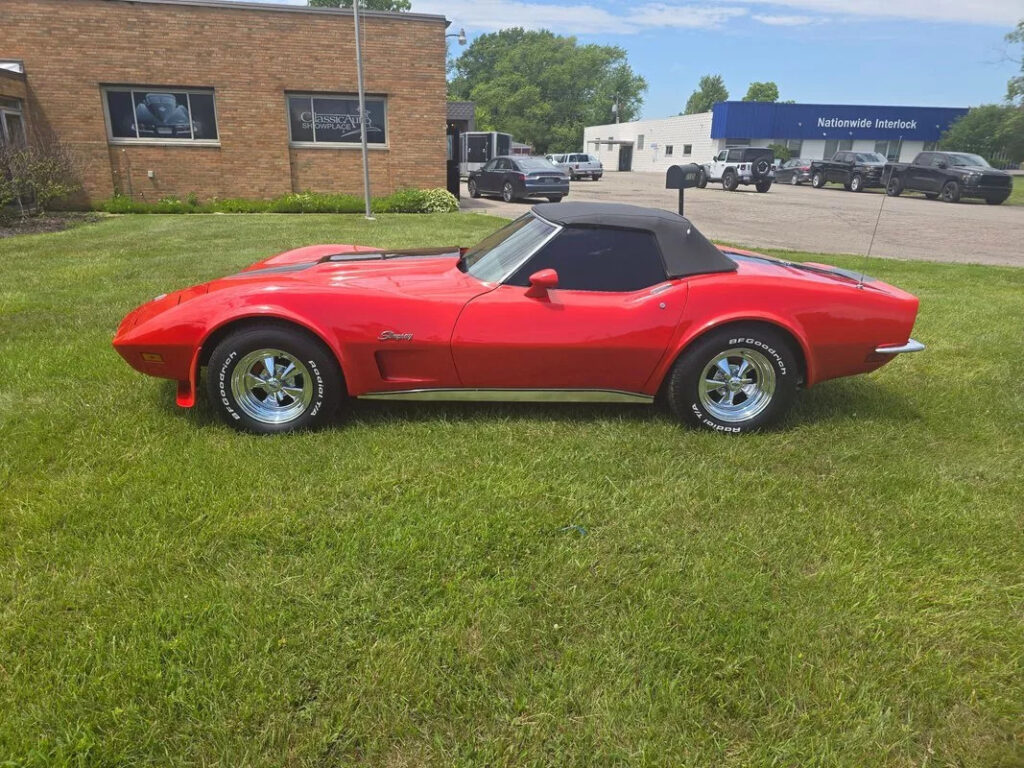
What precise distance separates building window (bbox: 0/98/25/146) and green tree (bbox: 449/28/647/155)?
80530 millimetres

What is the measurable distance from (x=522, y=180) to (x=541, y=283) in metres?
19.4

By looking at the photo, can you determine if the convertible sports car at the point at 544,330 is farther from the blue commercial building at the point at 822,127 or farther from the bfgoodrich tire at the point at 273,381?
the blue commercial building at the point at 822,127

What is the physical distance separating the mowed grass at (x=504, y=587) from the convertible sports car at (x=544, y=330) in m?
0.25

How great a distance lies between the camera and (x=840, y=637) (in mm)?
2422

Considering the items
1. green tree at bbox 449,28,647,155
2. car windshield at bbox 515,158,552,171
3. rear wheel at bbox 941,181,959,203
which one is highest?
green tree at bbox 449,28,647,155

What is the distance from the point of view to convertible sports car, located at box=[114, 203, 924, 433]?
12.0 feet

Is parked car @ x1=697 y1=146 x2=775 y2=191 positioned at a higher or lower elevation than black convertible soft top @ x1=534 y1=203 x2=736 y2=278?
higher

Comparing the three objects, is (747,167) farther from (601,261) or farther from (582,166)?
(601,261)

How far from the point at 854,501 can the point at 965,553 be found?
49cm

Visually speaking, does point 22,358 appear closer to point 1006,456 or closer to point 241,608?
point 241,608

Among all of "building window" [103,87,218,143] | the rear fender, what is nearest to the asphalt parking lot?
"building window" [103,87,218,143]

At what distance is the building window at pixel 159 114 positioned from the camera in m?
16.9

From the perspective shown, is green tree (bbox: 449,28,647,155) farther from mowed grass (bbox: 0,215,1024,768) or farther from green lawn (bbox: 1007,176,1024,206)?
mowed grass (bbox: 0,215,1024,768)

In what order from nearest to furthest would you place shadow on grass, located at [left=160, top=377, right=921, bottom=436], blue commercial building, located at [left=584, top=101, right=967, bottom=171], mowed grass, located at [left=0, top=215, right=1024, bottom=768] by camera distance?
mowed grass, located at [left=0, top=215, right=1024, bottom=768] < shadow on grass, located at [left=160, top=377, right=921, bottom=436] < blue commercial building, located at [left=584, top=101, right=967, bottom=171]
